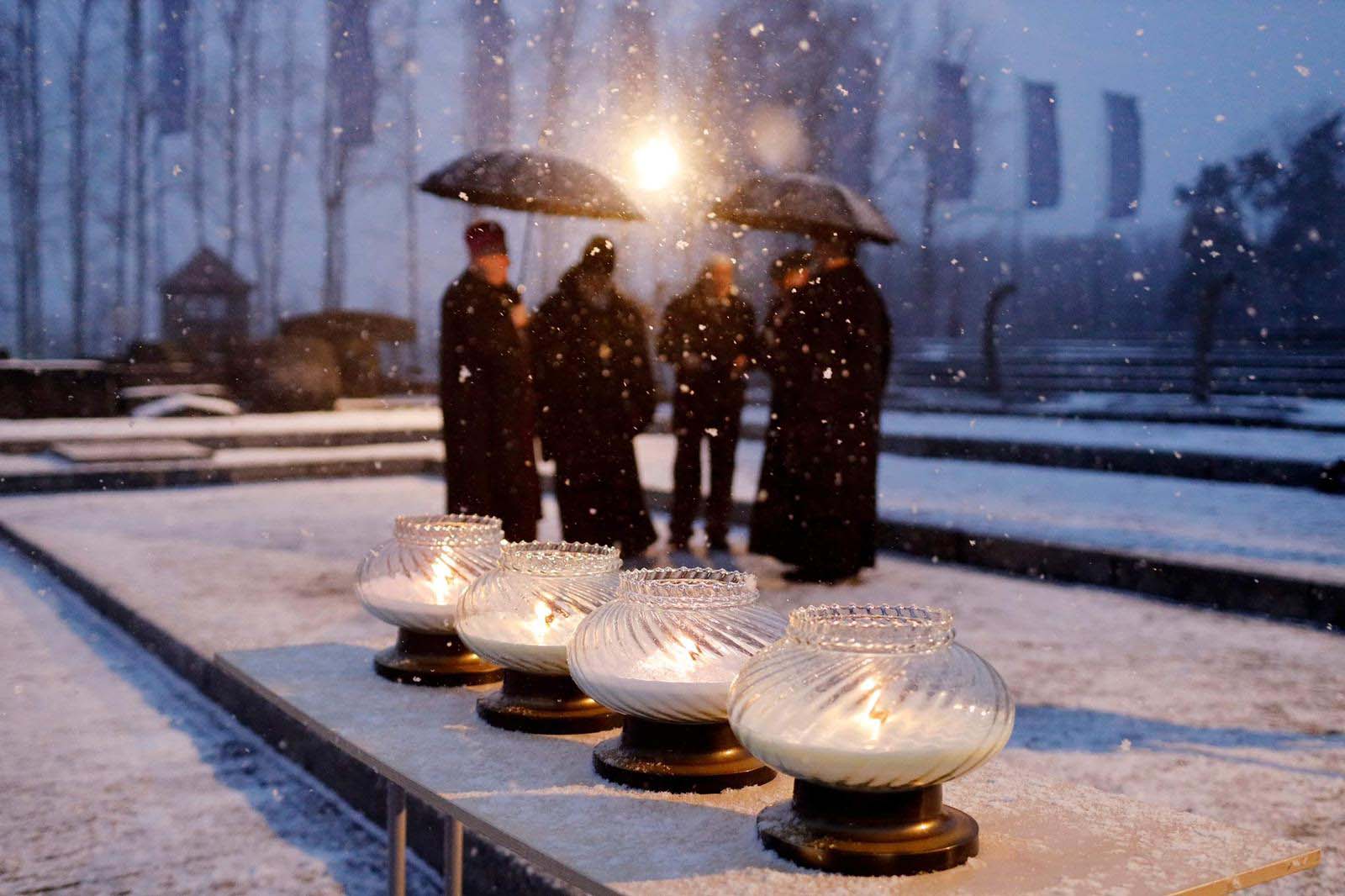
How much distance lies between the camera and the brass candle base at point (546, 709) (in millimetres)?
1427

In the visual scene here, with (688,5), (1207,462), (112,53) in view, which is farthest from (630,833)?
(112,53)

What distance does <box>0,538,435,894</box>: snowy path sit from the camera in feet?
7.85

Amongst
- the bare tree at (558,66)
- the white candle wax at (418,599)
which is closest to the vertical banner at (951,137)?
the bare tree at (558,66)

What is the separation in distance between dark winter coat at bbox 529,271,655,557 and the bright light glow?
226cm

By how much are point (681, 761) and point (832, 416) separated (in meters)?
4.00

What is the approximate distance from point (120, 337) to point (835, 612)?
2288cm

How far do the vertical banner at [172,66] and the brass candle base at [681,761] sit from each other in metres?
21.5

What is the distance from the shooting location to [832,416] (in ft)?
17.0

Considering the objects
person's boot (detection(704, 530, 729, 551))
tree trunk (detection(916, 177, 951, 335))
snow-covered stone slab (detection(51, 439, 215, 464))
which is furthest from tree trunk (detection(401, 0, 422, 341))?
person's boot (detection(704, 530, 729, 551))

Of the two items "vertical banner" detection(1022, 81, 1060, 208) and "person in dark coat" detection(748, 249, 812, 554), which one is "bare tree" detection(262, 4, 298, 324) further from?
"person in dark coat" detection(748, 249, 812, 554)

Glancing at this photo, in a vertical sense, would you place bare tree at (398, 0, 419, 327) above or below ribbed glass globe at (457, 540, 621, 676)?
above

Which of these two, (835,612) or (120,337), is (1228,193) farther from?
(835,612)

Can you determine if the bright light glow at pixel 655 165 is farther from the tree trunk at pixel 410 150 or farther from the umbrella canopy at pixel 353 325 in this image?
the umbrella canopy at pixel 353 325

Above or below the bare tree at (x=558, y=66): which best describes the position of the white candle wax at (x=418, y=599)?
below
